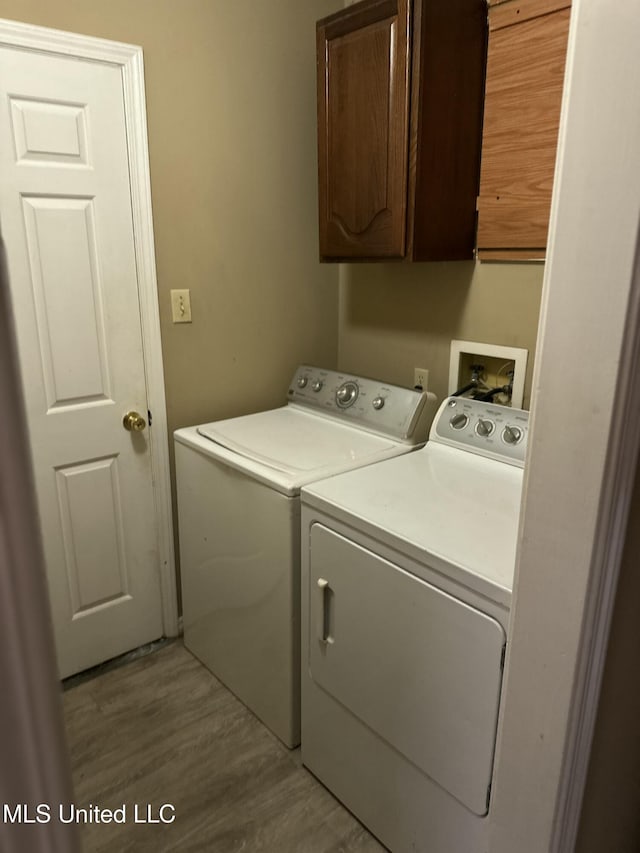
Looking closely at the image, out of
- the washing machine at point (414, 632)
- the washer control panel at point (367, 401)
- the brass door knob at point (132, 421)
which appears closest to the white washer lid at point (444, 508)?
the washing machine at point (414, 632)

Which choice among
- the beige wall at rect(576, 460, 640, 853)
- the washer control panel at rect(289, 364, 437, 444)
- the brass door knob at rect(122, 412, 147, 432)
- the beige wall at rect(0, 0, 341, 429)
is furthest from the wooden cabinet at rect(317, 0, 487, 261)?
the beige wall at rect(576, 460, 640, 853)

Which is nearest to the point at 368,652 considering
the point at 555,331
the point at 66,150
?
the point at 555,331

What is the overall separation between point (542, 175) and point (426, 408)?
0.76m

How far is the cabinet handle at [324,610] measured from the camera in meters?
1.54

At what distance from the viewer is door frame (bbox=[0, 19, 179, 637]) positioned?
5.53ft

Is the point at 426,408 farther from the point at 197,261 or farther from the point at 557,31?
the point at 557,31

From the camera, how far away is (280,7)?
6.93 ft

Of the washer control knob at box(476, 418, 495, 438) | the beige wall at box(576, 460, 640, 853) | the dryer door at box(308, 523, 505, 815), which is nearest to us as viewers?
Result: the beige wall at box(576, 460, 640, 853)

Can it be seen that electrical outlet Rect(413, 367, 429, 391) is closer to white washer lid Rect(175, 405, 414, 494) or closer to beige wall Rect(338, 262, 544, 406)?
beige wall Rect(338, 262, 544, 406)

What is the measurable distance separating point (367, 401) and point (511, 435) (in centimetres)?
54

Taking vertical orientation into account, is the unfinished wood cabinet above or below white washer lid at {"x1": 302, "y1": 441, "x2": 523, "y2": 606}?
above

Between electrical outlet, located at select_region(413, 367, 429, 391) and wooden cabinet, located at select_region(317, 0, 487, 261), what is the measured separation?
0.46 m

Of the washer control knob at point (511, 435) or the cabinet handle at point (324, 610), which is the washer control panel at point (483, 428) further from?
the cabinet handle at point (324, 610)

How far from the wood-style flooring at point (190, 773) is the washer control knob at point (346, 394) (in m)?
1.08
